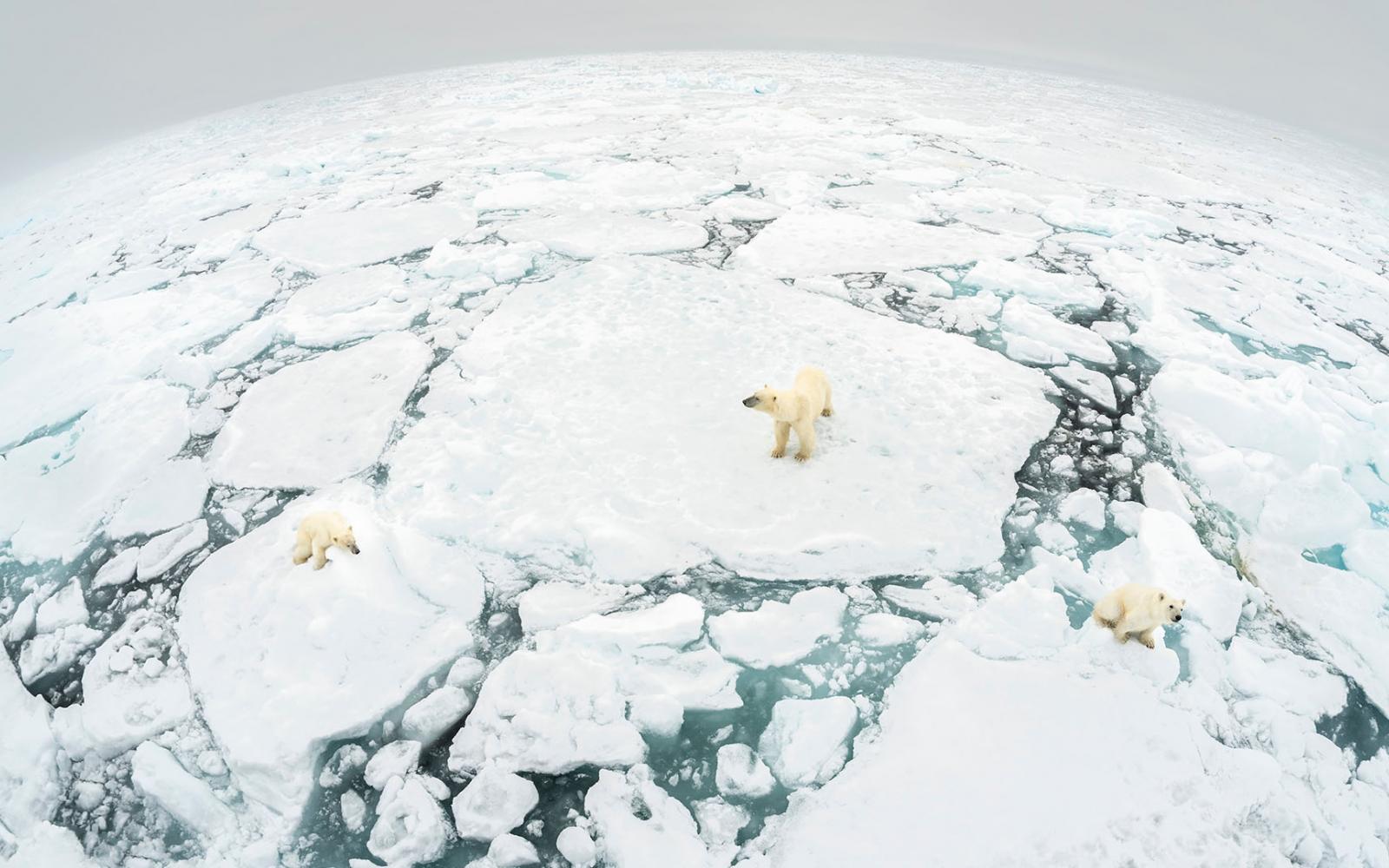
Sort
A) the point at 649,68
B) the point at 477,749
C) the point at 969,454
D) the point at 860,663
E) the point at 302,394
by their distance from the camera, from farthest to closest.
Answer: the point at 649,68
the point at 302,394
the point at 969,454
the point at 860,663
the point at 477,749

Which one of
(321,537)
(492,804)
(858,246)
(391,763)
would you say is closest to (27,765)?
(321,537)

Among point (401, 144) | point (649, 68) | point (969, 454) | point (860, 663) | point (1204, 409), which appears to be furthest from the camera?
point (649, 68)

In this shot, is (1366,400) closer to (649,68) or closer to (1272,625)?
(1272,625)

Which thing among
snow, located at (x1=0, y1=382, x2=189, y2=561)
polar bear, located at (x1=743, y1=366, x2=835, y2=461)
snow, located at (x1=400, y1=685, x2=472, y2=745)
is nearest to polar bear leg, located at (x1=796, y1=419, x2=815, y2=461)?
polar bear, located at (x1=743, y1=366, x2=835, y2=461)

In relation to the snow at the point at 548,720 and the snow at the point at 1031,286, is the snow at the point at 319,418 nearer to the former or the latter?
the snow at the point at 548,720

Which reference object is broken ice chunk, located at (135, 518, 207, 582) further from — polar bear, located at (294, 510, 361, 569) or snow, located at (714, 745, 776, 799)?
snow, located at (714, 745, 776, 799)

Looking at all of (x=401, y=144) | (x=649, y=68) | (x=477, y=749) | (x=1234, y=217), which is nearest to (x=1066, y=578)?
(x=477, y=749)
